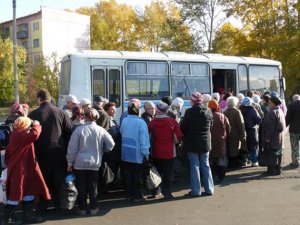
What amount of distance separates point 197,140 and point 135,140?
3.89ft

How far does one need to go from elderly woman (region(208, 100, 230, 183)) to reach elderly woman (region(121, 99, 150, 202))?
5.94 ft

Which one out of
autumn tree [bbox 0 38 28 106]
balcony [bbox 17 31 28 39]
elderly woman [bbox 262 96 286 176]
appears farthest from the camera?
balcony [bbox 17 31 28 39]

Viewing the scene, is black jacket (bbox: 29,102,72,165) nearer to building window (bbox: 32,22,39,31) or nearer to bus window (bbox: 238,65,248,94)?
bus window (bbox: 238,65,248,94)

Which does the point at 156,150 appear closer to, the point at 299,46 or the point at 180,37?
the point at 299,46

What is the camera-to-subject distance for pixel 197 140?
7906 millimetres

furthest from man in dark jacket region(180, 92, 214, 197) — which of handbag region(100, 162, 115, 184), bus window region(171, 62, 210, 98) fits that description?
bus window region(171, 62, 210, 98)

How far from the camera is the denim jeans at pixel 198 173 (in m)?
7.92

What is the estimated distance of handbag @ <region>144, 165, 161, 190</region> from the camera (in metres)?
7.57

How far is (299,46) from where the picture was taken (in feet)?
89.4

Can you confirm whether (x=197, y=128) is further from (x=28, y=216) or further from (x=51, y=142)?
(x=28, y=216)

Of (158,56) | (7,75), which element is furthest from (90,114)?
(7,75)

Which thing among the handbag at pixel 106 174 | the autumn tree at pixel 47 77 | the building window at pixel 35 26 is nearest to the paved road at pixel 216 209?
the handbag at pixel 106 174

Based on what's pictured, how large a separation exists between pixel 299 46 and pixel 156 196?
22132 millimetres

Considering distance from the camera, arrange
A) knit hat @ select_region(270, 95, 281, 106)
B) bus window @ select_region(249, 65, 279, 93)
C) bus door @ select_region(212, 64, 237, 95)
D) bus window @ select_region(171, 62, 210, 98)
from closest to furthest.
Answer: knit hat @ select_region(270, 95, 281, 106) → bus window @ select_region(171, 62, 210, 98) → bus door @ select_region(212, 64, 237, 95) → bus window @ select_region(249, 65, 279, 93)
